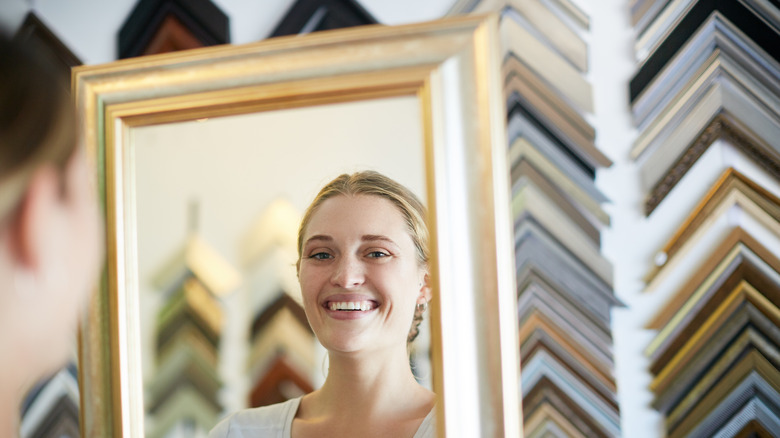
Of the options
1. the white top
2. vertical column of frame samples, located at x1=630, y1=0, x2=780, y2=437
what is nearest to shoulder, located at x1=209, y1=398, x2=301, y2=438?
the white top

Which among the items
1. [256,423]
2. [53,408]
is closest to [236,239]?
[256,423]

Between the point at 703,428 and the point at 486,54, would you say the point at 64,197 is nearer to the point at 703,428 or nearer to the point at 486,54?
the point at 486,54

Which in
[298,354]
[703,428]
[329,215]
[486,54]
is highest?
[486,54]

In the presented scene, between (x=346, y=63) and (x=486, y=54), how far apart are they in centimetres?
14

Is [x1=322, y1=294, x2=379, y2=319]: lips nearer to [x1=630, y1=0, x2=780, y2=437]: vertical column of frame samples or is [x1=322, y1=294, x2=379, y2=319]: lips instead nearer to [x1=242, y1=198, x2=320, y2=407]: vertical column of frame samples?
[x1=242, y1=198, x2=320, y2=407]: vertical column of frame samples

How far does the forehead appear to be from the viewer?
26.2 inches

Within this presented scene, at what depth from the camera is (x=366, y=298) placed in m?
0.67

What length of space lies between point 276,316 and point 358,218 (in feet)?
0.44

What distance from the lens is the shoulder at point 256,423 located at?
0.70 m

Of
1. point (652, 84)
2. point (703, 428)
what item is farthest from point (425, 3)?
point (703, 428)

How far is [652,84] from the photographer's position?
63 centimetres

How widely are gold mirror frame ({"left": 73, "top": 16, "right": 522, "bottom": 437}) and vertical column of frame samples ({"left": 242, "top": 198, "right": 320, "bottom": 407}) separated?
0.42ft

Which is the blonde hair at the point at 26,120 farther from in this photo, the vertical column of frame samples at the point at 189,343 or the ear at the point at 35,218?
the vertical column of frame samples at the point at 189,343

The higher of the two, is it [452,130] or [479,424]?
[452,130]
